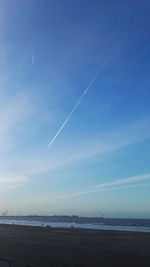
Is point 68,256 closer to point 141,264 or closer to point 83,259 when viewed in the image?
point 83,259

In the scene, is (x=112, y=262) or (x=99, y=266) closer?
(x=99, y=266)

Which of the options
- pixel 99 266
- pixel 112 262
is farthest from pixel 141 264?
pixel 99 266

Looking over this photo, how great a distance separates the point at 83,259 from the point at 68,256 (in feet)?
7.43

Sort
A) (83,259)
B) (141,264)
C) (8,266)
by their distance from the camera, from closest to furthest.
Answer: (8,266) → (141,264) → (83,259)

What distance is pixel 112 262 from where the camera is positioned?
31.7 m

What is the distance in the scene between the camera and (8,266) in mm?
21062

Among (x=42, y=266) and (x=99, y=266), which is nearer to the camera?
(x=42, y=266)

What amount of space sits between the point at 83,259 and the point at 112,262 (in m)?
3.14

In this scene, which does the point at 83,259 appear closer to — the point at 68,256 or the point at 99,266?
the point at 68,256

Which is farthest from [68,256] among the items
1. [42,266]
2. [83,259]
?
[42,266]

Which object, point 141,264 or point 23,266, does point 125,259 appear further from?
point 23,266

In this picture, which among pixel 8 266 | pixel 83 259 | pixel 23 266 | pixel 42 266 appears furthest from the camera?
pixel 83 259

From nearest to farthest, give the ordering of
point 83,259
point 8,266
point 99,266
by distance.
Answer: point 8,266
point 99,266
point 83,259

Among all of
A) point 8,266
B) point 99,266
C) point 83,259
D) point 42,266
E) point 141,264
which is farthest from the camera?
point 83,259
